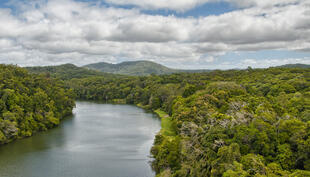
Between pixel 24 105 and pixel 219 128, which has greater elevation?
pixel 219 128

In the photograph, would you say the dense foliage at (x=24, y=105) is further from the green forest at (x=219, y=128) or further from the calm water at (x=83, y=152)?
the calm water at (x=83, y=152)

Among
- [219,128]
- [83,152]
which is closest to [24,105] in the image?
[83,152]

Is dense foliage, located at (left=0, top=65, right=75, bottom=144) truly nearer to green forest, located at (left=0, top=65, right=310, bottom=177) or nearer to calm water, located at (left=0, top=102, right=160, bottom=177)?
green forest, located at (left=0, top=65, right=310, bottom=177)

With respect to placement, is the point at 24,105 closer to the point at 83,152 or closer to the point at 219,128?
the point at 83,152

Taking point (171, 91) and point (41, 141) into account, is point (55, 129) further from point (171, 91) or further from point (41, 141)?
point (171, 91)

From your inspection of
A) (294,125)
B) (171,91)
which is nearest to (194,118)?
(294,125)
